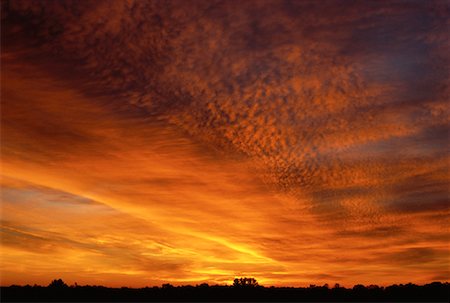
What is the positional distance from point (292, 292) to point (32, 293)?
61.7 m

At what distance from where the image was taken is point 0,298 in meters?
106

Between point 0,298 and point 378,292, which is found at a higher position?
point 378,292

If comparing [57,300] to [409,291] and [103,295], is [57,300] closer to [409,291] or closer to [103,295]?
[103,295]

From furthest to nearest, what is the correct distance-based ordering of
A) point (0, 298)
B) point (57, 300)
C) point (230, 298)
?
point (230, 298) < point (57, 300) < point (0, 298)

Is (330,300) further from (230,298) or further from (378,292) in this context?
(230,298)

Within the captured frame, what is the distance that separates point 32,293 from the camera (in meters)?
116

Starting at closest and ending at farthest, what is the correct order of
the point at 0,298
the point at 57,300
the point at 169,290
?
the point at 0,298, the point at 57,300, the point at 169,290

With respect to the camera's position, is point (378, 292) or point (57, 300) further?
point (378, 292)

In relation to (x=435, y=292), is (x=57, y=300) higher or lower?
lower

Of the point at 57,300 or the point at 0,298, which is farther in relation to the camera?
the point at 57,300

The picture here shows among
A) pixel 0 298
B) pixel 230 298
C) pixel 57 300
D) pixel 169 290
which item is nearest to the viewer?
pixel 0 298

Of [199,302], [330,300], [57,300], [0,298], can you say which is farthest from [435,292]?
[0,298]

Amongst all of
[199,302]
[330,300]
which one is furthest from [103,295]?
[330,300]

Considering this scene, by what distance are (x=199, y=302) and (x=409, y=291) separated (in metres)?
53.3
